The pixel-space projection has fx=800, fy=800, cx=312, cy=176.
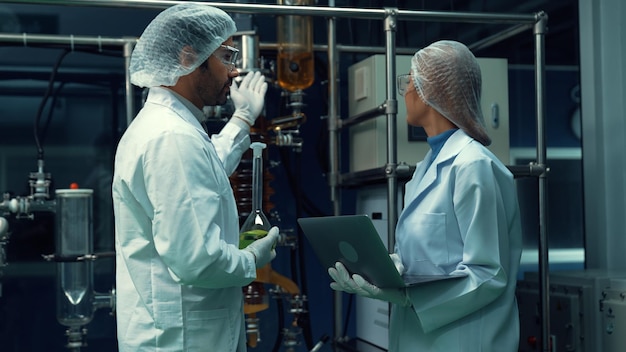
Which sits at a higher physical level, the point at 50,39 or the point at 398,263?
the point at 50,39

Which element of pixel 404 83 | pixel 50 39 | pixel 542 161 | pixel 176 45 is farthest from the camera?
pixel 50 39

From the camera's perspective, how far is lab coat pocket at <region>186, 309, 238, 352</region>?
1688mm

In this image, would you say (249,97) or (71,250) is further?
(71,250)

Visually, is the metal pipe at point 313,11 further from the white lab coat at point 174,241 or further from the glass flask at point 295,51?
the white lab coat at point 174,241

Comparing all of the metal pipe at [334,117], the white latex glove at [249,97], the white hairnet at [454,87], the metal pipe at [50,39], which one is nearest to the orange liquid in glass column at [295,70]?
the metal pipe at [334,117]

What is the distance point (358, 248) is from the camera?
1.84m

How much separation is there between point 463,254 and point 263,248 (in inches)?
18.4

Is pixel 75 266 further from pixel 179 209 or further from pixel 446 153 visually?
pixel 446 153

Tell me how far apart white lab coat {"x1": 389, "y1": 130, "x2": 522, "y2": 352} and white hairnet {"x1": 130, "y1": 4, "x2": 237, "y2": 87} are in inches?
25.1

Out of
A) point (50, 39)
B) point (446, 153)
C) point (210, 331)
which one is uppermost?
point (50, 39)

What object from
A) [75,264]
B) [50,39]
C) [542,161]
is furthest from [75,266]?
[542,161]

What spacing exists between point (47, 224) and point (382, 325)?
1300 mm

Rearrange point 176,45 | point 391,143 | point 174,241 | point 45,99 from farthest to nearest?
point 45,99 → point 391,143 → point 176,45 → point 174,241

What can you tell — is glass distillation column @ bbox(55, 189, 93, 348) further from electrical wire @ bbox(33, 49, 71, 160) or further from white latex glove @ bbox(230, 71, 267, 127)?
white latex glove @ bbox(230, 71, 267, 127)
